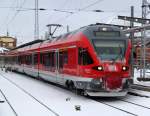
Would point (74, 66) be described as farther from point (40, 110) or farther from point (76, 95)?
point (40, 110)

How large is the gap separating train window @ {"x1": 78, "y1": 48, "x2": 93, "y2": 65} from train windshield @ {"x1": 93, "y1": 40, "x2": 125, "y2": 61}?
400 millimetres

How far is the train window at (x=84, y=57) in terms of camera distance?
16.4 meters

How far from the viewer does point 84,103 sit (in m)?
15.5

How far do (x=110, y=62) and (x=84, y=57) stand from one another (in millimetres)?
1088

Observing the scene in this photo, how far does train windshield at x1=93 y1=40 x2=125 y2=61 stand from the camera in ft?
53.8

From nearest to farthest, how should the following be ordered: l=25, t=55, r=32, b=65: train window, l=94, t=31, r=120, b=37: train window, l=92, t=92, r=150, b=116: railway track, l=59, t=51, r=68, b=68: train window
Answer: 1. l=92, t=92, r=150, b=116: railway track
2. l=94, t=31, r=120, b=37: train window
3. l=59, t=51, r=68, b=68: train window
4. l=25, t=55, r=32, b=65: train window

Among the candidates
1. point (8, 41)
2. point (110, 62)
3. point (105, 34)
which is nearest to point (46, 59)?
point (105, 34)

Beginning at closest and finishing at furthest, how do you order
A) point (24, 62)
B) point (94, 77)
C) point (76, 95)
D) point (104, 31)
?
1. point (94, 77)
2. point (104, 31)
3. point (76, 95)
4. point (24, 62)

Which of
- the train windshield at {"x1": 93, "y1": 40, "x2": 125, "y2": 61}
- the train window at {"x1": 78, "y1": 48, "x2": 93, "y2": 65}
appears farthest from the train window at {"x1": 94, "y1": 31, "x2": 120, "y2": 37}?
the train window at {"x1": 78, "y1": 48, "x2": 93, "y2": 65}

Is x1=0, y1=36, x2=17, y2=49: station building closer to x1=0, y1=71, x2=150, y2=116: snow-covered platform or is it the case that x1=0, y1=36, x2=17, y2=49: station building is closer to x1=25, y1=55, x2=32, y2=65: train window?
x1=25, y1=55, x2=32, y2=65: train window

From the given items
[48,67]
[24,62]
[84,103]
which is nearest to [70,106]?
[84,103]

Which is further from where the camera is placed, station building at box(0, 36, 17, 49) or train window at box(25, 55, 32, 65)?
station building at box(0, 36, 17, 49)

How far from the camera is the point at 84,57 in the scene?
16578 millimetres

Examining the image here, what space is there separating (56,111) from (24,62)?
79.5 ft
